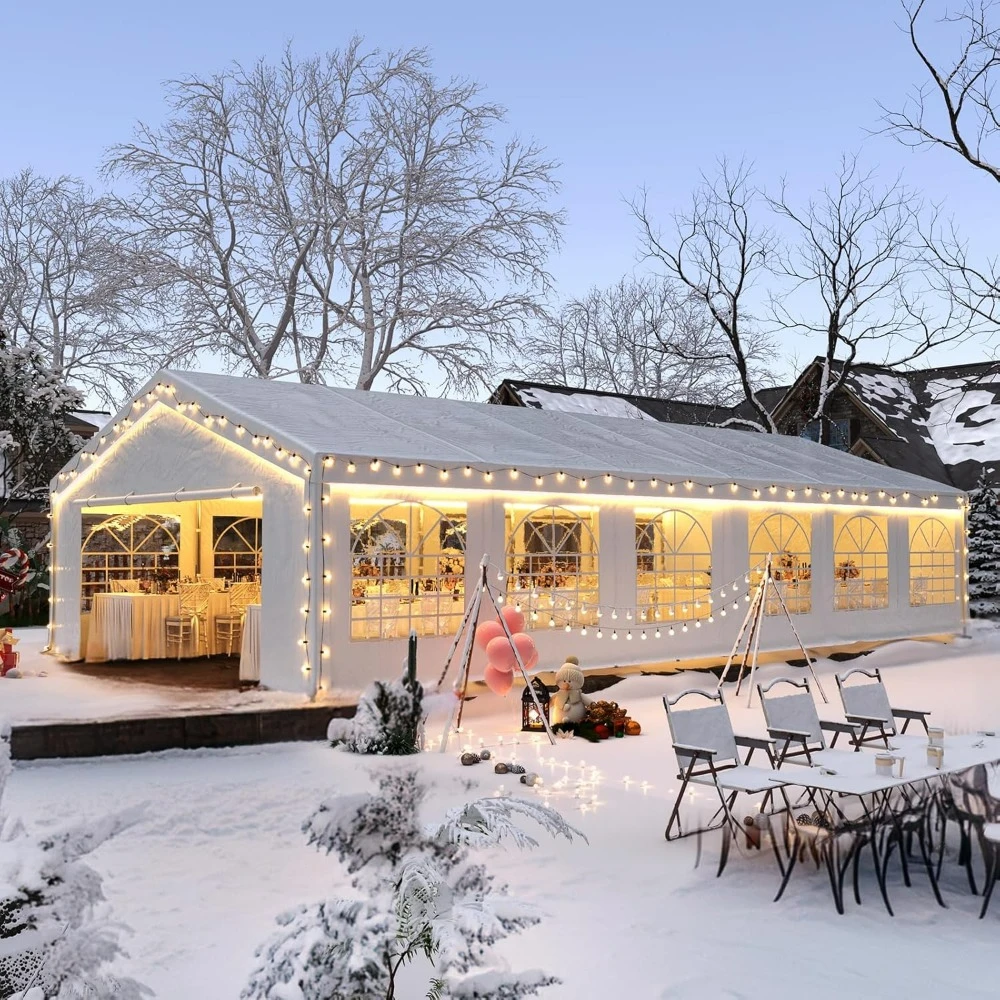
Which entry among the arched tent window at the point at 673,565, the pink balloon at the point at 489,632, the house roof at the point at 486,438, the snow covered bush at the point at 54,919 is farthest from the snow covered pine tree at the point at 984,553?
the snow covered bush at the point at 54,919

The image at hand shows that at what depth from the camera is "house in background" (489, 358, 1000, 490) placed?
2284 centimetres

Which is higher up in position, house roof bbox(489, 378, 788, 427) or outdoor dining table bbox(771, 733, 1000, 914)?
house roof bbox(489, 378, 788, 427)

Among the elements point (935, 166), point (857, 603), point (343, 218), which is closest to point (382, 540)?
point (857, 603)

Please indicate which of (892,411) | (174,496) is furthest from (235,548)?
(892,411)

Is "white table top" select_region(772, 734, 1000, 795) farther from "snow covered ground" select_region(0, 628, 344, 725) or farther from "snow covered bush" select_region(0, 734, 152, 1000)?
"snow covered ground" select_region(0, 628, 344, 725)

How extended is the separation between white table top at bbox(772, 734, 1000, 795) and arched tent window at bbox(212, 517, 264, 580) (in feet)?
30.4

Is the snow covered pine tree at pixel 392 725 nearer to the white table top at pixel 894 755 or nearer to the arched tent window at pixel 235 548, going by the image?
the white table top at pixel 894 755

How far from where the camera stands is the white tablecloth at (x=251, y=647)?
10.0m

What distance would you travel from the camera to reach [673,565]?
11750mm

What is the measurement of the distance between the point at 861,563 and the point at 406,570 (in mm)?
7297

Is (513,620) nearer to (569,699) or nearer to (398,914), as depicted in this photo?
(569,699)

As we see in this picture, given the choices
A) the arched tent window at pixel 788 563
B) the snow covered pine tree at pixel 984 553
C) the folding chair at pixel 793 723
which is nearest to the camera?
the folding chair at pixel 793 723

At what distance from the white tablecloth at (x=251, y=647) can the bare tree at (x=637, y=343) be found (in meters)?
22.9

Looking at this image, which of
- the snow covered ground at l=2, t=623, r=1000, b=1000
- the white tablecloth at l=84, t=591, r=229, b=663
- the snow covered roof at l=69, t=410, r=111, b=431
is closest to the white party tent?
the white tablecloth at l=84, t=591, r=229, b=663
